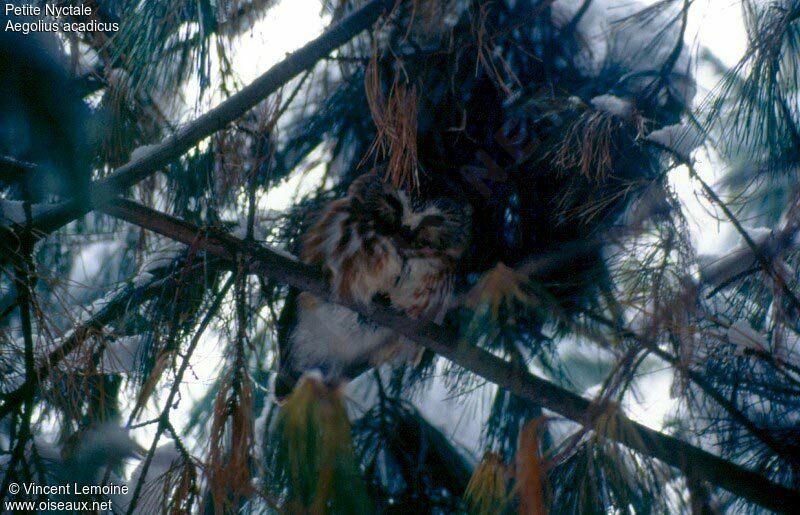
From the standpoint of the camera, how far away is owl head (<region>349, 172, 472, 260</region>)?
1734mm

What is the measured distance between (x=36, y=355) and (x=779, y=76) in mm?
1387

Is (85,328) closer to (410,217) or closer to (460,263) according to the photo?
(410,217)

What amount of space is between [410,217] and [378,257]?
141 mm

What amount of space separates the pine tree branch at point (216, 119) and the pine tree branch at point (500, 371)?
0.13ft

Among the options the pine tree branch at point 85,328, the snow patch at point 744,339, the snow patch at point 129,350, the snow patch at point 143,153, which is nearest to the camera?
the pine tree branch at point 85,328

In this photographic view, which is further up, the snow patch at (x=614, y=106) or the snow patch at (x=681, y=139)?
the snow patch at (x=614, y=106)

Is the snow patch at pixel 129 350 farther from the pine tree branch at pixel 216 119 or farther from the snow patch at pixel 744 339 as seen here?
the snow patch at pixel 744 339

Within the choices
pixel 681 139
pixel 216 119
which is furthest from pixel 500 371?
pixel 216 119

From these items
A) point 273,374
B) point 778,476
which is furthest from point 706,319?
point 273,374

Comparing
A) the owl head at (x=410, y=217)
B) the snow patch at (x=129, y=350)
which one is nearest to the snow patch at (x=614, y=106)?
the owl head at (x=410, y=217)

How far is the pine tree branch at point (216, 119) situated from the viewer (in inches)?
47.4

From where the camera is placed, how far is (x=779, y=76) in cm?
121

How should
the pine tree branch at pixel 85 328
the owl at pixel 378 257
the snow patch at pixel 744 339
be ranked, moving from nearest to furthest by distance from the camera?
the pine tree branch at pixel 85 328, the snow patch at pixel 744 339, the owl at pixel 378 257

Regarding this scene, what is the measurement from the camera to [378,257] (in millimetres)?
1690
